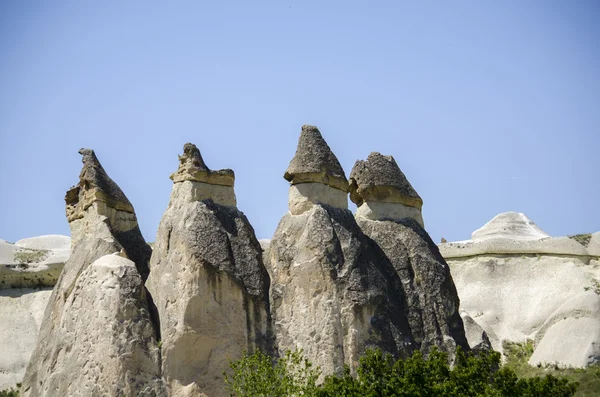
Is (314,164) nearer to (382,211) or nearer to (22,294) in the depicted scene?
(382,211)

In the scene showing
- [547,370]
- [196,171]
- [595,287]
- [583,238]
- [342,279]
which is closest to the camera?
[342,279]

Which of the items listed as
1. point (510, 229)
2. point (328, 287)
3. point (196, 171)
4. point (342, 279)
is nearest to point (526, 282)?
point (510, 229)

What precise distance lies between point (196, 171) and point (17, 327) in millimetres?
18979

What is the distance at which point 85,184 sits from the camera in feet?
100.0

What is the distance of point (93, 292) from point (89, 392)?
7.77 ft

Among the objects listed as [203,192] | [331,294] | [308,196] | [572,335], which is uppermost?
[203,192]

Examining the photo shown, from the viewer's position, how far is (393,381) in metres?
23.2

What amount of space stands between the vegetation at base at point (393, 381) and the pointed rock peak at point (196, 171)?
5000mm

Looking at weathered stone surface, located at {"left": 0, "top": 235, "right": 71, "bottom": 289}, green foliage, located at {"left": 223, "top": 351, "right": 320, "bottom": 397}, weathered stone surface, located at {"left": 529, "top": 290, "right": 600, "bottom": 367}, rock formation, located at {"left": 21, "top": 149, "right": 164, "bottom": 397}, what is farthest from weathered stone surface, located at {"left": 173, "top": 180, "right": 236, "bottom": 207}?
weathered stone surface, located at {"left": 0, "top": 235, "right": 71, "bottom": 289}

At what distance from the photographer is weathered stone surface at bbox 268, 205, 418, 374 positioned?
2612cm

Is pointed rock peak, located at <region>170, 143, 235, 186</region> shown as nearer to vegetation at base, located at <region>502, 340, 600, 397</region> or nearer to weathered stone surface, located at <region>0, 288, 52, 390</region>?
vegetation at base, located at <region>502, 340, 600, 397</region>

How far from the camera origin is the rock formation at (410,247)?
27984 mm

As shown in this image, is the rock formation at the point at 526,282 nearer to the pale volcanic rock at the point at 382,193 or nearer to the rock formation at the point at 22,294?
the pale volcanic rock at the point at 382,193

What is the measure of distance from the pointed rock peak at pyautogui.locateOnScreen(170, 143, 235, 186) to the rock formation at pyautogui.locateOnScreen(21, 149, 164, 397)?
2.38 meters
